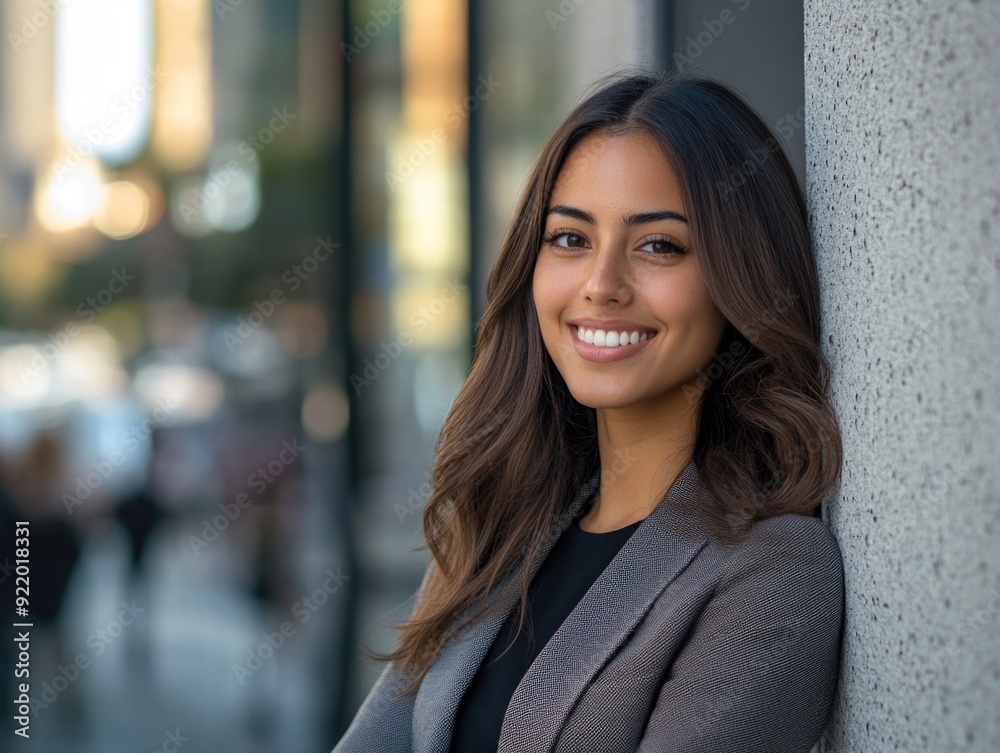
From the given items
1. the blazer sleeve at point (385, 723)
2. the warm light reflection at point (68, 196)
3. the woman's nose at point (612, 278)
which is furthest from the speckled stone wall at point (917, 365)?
the warm light reflection at point (68, 196)

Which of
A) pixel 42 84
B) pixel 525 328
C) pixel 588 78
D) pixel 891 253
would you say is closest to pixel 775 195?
pixel 891 253

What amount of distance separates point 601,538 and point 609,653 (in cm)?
41

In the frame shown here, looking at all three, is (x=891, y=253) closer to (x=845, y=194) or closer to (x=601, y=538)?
(x=845, y=194)

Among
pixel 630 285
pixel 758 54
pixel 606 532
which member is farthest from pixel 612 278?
pixel 758 54

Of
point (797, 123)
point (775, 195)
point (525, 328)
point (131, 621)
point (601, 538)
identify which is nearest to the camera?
point (775, 195)

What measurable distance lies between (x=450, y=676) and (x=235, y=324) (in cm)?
659

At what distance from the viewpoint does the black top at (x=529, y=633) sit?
1.92 m

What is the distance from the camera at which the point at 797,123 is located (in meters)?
2.65

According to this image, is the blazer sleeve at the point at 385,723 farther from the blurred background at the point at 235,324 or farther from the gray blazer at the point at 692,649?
the blurred background at the point at 235,324

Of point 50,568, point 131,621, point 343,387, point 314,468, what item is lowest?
point 131,621

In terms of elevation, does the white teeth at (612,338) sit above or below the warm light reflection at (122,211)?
below

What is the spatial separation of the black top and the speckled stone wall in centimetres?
54

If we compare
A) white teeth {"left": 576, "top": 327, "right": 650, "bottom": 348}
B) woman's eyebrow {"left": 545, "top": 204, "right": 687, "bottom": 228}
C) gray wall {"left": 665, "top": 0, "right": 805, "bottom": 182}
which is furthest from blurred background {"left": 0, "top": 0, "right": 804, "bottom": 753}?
white teeth {"left": 576, "top": 327, "right": 650, "bottom": 348}

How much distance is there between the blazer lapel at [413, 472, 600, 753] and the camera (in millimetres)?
1951
